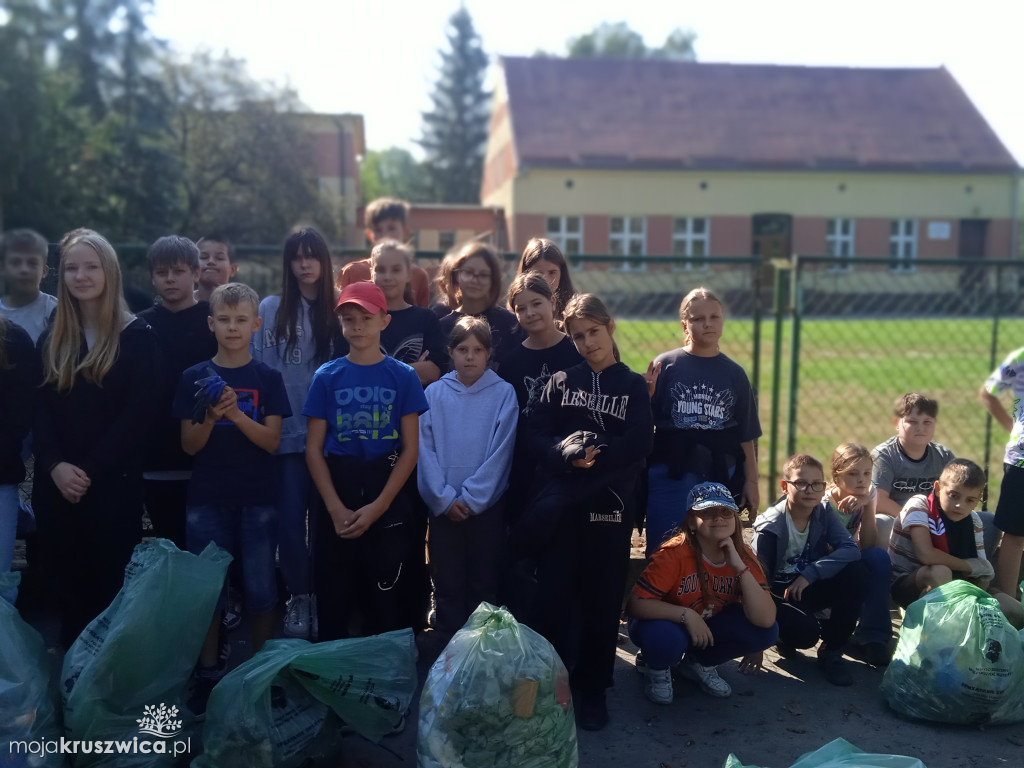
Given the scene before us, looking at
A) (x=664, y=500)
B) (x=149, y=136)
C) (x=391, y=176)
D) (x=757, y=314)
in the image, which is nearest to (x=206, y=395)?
(x=664, y=500)

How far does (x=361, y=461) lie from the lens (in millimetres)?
3383

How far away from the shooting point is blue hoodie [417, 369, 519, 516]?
3498mm

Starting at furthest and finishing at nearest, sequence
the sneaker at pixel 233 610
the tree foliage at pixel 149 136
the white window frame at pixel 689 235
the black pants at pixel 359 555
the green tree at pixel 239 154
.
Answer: the white window frame at pixel 689 235 < the green tree at pixel 239 154 < the tree foliage at pixel 149 136 < the sneaker at pixel 233 610 < the black pants at pixel 359 555

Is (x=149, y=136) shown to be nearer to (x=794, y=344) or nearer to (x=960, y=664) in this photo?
(x=794, y=344)

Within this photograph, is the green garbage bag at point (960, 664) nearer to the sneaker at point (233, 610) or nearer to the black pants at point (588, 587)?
the black pants at point (588, 587)

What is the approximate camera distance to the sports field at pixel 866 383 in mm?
8102

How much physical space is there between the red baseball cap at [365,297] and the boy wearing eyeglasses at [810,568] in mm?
1844

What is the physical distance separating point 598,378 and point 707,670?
4.26 feet

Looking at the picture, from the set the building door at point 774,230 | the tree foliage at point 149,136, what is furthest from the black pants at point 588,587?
the building door at point 774,230

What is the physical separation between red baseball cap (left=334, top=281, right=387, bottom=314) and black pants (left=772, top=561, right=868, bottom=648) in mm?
2021

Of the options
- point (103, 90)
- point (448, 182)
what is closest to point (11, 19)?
point (103, 90)

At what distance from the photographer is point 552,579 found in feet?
11.2

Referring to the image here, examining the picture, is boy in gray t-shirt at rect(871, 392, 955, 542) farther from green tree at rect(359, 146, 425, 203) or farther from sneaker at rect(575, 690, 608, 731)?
green tree at rect(359, 146, 425, 203)

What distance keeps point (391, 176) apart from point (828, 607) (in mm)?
81983
